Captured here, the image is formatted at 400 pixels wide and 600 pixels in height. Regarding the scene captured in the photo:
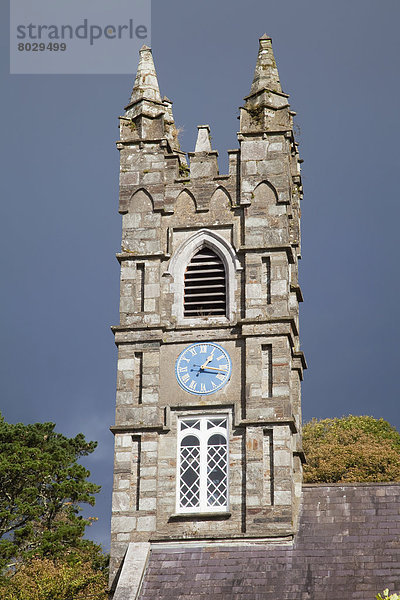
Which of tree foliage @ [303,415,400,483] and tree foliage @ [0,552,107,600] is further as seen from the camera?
tree foliage @ [303,415,400,483]

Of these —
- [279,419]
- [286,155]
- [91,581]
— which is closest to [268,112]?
[286,155]

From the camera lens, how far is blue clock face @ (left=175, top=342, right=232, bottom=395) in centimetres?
3177

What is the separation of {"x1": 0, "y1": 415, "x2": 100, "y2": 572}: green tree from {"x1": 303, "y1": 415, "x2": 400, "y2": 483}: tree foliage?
28.1 feet

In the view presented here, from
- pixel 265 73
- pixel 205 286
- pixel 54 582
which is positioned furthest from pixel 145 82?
pixel 54 582

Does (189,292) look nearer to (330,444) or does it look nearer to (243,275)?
(243,275)

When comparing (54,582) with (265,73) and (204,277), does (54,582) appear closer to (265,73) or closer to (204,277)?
(204,277)

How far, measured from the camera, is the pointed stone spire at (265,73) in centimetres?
3488

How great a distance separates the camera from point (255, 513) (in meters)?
30.2

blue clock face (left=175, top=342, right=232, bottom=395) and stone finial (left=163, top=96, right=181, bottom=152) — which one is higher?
stone finial (left=163, top=96, right=181, bottom=152)

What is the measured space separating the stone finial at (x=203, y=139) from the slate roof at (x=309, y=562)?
9522 mm

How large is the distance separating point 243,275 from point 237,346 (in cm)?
180

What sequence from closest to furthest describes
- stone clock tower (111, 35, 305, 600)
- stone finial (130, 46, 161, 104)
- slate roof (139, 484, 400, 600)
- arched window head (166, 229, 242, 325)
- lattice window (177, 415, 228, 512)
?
slate roof (139, 484, 400, 600) < stone clock tower (111, 35, 305, 600) < lattice window (177, 415, 228, 512) < arched window head (166, 229, 242, 325) < stone finial (130, 46, 161, 104)

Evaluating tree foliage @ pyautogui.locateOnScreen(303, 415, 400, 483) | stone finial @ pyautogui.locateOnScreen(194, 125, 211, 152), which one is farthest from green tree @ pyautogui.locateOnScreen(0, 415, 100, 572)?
stone finial @ pyautogui.locateOnScreen(194, 125, 211, 152)

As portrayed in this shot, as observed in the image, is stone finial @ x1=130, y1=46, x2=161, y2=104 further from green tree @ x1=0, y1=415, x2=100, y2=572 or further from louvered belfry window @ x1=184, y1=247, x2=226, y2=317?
green tree @ x1=0, y1=415, x2=100, y2=572
